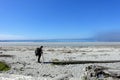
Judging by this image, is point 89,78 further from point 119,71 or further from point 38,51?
point 38,51

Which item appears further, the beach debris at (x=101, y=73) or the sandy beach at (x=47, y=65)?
the sandy beach at (x=47, y=65)

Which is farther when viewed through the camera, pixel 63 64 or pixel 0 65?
pixel 63 64

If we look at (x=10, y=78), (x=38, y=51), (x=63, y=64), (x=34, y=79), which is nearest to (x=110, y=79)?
(x=34, y=79)

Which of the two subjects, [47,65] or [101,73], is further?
[47,65]

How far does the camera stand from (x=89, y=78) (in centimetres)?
1132

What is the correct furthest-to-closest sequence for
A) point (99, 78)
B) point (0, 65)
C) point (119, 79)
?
point (0, 65), point (99, 78), point (119, 79)

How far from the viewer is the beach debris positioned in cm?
1060

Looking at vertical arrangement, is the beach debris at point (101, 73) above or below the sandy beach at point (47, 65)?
above

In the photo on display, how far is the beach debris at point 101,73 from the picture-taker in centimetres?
1060

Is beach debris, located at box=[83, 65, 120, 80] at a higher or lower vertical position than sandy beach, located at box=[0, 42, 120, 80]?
higher

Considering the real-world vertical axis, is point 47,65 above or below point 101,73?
below

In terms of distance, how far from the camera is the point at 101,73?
11.2 meters

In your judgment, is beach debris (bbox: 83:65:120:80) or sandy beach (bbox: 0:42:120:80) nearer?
beach debris (bbox: 83:65:120:80)

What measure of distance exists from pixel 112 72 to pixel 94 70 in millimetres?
1147
